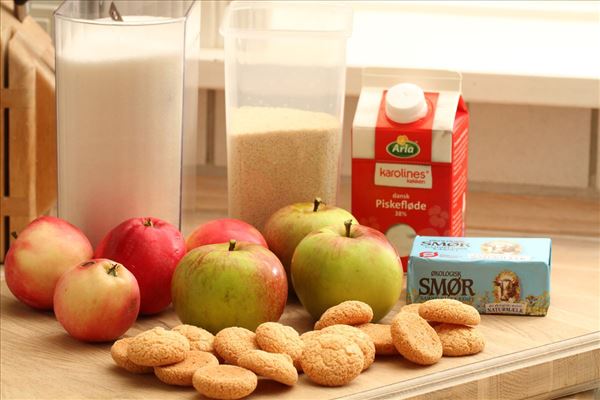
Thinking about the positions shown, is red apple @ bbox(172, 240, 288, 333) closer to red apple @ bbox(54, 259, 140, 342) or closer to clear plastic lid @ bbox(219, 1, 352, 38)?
red apple @ bbox(54, 259, 140, 342)

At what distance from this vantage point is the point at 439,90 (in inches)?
51.4

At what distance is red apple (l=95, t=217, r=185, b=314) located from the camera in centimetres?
114

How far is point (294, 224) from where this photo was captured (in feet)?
3.96

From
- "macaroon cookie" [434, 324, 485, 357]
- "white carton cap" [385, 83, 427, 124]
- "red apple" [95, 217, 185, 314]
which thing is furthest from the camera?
"white carton cap" [385, 83, 427, 124]

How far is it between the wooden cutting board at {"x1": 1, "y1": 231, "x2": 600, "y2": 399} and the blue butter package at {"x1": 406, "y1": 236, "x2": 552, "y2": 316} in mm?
19

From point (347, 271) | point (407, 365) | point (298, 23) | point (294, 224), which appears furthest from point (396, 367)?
point (298, 23)

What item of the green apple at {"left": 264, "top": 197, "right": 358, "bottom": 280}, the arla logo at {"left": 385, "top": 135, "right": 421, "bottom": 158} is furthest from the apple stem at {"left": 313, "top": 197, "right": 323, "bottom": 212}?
the arla logo at {"left": 385, "top": 135, "right": 421, "bottom": 158}

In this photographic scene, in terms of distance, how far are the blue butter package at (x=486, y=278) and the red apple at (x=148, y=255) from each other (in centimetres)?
26

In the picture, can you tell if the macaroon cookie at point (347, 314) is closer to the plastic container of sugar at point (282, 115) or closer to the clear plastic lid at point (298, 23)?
the plastic container of sugar at point (282, 115)

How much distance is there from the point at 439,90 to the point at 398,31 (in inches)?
15.5

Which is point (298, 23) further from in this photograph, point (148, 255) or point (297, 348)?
point (297, 348)

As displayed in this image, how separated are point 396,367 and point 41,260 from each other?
1.31 ft

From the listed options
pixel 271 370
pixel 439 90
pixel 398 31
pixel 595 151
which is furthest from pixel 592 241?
pixel 271 370

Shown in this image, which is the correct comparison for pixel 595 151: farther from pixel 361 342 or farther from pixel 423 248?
pixel 361 342
